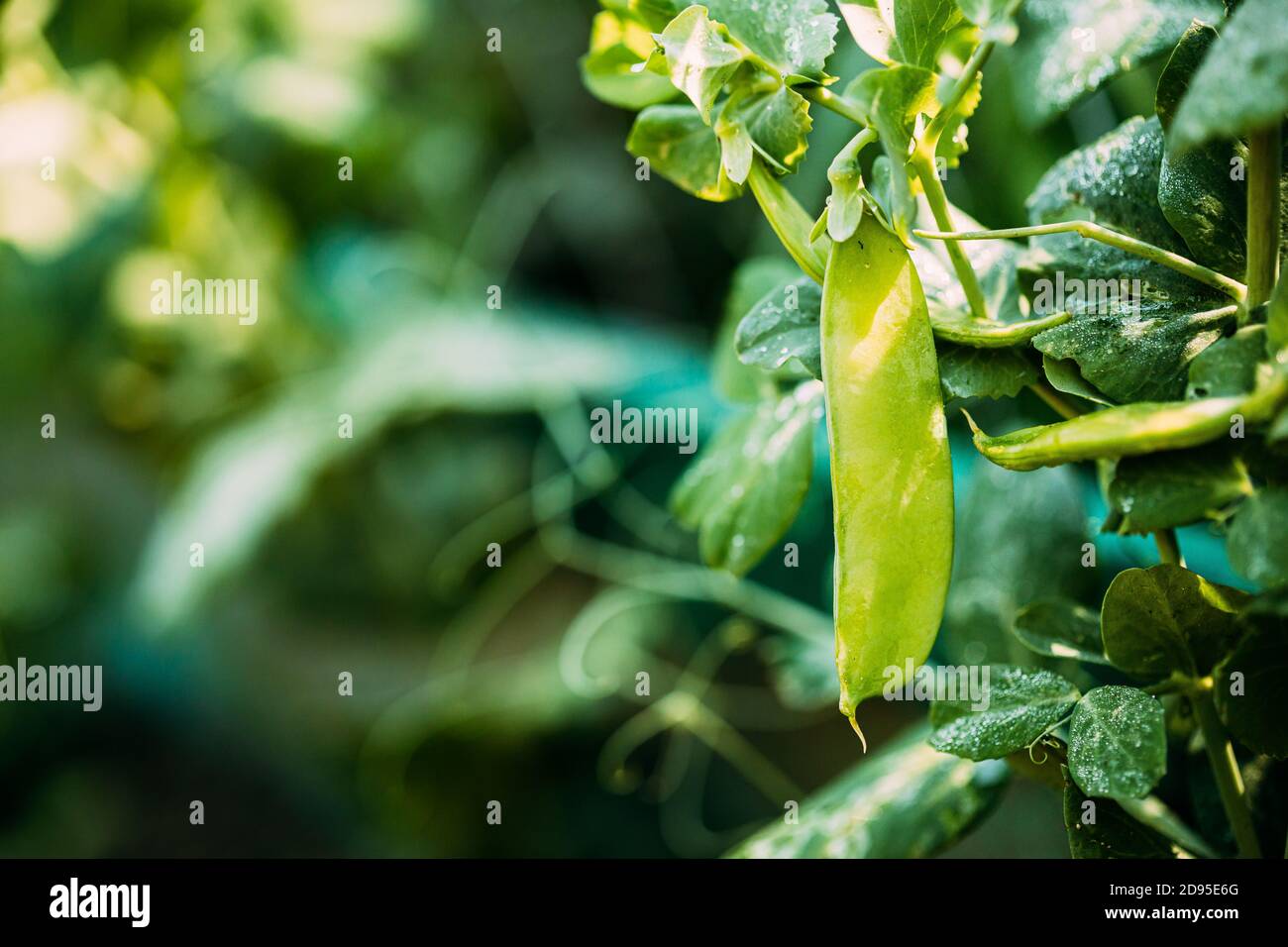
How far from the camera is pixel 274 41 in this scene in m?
1.19

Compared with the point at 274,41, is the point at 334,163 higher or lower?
lower

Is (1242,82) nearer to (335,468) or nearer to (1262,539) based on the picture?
(1262,539)

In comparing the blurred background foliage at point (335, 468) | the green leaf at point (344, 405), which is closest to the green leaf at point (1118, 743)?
the blurred background foliage at point (335, 468)

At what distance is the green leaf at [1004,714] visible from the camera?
292mm

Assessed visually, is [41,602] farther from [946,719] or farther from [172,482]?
[946,719]

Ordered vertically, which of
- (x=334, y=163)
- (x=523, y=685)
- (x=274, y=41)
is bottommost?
(x=523, y=685)

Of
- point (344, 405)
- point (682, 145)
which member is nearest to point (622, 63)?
point (682, 145)

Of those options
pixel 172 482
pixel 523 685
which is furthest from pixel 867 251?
pixel 172 482

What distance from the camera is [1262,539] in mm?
236

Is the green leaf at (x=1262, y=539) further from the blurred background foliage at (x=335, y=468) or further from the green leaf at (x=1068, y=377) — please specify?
the blurred background foliage at (x=335, y=468)

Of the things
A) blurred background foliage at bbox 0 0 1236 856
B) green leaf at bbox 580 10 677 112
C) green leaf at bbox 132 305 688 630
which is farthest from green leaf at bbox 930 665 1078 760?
green leaf at bbox 132 305 688 630

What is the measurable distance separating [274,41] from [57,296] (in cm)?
37
